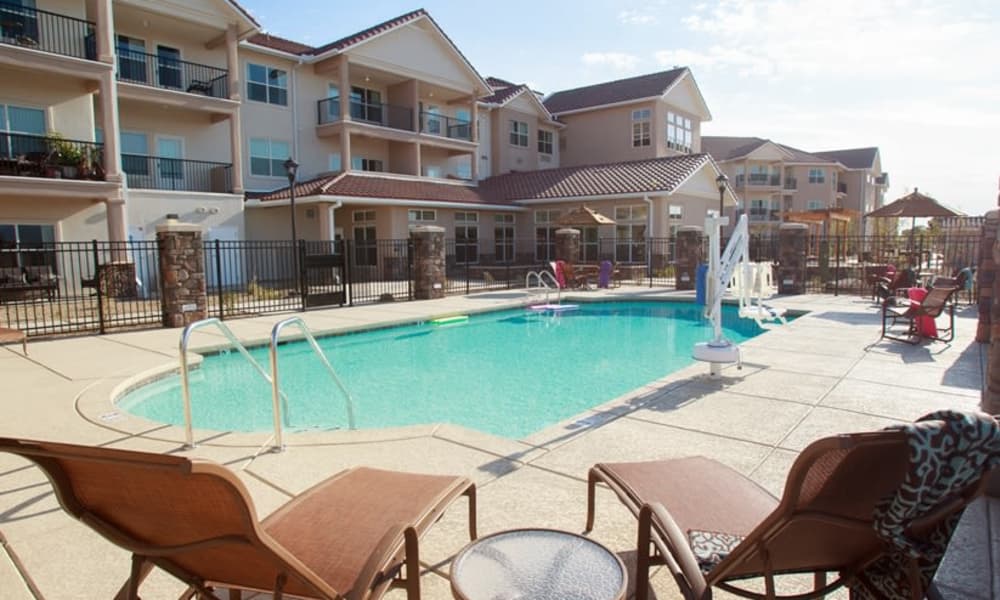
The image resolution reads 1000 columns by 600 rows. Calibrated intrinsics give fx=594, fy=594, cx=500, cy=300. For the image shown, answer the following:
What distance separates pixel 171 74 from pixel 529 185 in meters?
15.0

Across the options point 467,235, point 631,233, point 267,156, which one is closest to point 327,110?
point 267,156

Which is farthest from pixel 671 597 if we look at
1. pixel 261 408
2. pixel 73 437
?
pixel 261 408

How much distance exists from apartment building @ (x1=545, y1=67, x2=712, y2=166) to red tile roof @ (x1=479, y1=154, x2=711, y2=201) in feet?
13.4

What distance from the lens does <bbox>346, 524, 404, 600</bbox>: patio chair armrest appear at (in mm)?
1932

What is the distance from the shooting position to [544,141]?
3275cm

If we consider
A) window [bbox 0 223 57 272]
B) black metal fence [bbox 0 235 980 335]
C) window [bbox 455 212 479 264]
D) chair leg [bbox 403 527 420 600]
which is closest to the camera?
chair leg [bbox 403 527 420 600]

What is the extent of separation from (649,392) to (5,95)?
19389 millimetres

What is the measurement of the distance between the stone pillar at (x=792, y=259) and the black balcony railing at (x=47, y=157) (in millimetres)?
19680

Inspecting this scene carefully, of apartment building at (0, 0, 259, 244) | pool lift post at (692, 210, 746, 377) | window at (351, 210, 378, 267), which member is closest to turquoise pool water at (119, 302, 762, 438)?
pool lift post at (692, 210, 746, 377)

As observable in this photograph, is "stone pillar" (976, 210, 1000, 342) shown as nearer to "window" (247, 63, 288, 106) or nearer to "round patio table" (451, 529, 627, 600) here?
"round patio table" (451, 529, 627, 600)

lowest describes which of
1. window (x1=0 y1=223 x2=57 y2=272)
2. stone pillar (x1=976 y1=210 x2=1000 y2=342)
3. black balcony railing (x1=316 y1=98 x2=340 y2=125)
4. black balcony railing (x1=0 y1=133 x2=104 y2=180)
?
stone pillar (x1=976 y1=210 x2=1000 y2=342)

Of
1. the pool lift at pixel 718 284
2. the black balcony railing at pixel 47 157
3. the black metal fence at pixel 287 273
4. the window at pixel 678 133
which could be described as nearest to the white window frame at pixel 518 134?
the black metal fence at pixel 287 273

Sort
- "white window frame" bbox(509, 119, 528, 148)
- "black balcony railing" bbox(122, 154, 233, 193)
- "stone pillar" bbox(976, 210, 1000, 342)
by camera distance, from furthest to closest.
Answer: "white window frame" bbox(509, 119, 528, 148), "black balcony railing" bbox(122, 154, 233, 193), "stone pillar" bbox(976, 210, 1000, 342)

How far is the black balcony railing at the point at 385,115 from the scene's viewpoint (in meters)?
25.2
